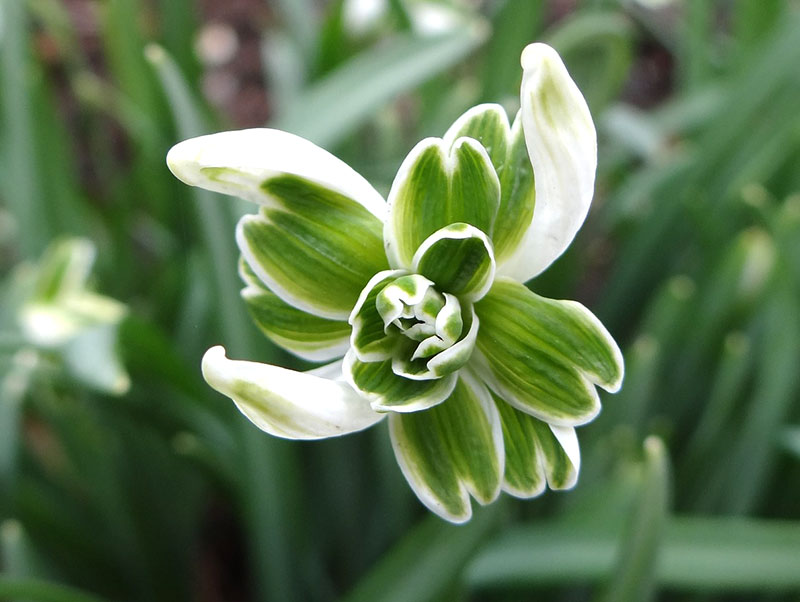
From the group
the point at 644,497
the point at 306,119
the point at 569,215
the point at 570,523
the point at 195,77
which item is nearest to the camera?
the point at 569,215

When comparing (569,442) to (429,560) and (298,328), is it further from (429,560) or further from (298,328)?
(429,560)

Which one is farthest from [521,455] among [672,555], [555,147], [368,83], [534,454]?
[368,83]

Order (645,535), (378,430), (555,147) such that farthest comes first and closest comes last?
(378,430) < (645,535) < (555,147)

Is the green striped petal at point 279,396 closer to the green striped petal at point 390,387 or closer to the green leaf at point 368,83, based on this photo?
the green striped petal at point 390,387

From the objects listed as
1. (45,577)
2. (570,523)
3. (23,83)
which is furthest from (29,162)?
(570,523)

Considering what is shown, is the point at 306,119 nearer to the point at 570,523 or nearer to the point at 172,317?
the point at 172,317

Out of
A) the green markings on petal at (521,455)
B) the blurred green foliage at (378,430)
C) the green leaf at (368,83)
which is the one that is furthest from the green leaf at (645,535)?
the green leaf at (368,83)

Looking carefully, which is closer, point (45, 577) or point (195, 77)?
point (45, 577)

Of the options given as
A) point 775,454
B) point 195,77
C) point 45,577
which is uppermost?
point 195,77
